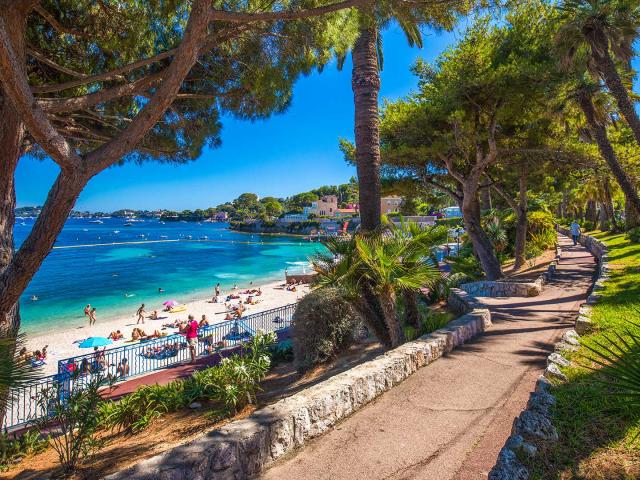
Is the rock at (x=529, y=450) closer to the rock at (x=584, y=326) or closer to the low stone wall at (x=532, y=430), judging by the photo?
the low stone wall at (x=532, y=430)

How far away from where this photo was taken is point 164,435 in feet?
18.5

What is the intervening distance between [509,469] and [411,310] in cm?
505

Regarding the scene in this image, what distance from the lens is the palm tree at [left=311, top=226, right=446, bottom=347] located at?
577cm

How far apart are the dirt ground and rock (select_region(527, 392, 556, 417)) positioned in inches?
144

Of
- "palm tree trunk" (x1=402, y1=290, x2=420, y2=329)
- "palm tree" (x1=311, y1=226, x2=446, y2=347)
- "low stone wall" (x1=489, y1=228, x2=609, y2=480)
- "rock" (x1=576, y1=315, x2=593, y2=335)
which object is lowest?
"low stone wall" (x1=489, y1=228, x2=609, y2=480)

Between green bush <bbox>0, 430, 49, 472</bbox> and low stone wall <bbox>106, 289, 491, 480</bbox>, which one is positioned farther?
green bush <bbox>0, 430, 49, 472</bbox>

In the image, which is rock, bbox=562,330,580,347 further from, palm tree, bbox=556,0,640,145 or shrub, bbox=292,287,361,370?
palm tree, bbox=556,0,640,145

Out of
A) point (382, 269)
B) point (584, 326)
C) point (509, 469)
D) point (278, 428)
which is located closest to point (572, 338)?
point (584, 326)

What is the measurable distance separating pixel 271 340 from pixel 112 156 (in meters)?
4.75

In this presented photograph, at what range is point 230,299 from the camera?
29094 millimetres

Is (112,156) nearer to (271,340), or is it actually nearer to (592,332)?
(271,340)

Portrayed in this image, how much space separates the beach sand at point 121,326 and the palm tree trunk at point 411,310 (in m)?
8.11

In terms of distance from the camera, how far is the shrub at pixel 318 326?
7348 mm

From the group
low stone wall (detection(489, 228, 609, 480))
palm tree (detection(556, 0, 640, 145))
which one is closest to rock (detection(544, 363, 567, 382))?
low stone wall (detection(489, 228, 609, 480))
